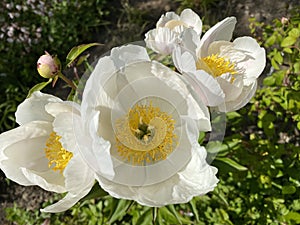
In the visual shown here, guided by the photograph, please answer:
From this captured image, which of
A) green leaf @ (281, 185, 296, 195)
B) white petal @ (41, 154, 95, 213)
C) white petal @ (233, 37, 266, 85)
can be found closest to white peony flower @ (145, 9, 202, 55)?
white petal @ (233, 37, 266, 85)

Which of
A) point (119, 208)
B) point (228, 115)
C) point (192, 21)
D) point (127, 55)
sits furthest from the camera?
point (228, 115)

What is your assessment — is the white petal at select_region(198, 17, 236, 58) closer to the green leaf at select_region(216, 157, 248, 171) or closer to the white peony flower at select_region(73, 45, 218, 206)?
the white peony flower at select_region(73, 45, 218, 206)

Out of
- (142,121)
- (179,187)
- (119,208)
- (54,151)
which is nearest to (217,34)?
(142,121)

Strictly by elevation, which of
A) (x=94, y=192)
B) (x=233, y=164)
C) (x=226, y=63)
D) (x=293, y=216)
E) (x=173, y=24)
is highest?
(x=173, y=24)

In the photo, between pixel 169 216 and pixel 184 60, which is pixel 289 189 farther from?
pixel 184 60

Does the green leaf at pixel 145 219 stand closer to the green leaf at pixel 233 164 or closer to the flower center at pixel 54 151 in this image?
the green leaf at pixel 233 164

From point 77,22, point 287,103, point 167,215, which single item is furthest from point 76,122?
point 77,22

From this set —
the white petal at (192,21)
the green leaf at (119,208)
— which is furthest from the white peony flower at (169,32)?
the green leaf at (119,208)

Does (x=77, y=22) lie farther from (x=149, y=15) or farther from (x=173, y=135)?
(x=173, y=135)
